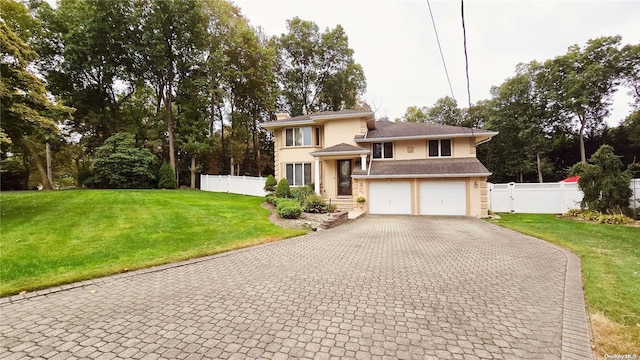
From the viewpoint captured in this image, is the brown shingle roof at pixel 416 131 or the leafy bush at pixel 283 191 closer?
the brown shingle roof at pixel 416 131

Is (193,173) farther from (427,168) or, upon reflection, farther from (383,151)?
(427,168)

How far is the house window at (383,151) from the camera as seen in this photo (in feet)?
58.2

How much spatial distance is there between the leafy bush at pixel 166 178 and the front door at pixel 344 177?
14962mm

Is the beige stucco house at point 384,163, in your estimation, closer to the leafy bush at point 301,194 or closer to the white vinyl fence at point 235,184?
the leafy bush at point 301,194

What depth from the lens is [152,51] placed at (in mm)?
21953

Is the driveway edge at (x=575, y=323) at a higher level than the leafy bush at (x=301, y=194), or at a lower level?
lower

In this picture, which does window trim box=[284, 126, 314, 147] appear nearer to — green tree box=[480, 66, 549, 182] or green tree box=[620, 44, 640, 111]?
green tree box=[480, 66, 549, 182]

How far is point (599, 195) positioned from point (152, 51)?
3147cm

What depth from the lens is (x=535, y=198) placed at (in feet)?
51.7

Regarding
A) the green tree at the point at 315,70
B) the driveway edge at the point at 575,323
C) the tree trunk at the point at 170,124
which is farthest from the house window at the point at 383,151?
the tree trunk at the point at 170,124

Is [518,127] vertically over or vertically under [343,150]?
over

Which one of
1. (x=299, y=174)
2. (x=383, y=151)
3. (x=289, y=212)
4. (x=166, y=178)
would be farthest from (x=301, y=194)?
(x=166, y=178)

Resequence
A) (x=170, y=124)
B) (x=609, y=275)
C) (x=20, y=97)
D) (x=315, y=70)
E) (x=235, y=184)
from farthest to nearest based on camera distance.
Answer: (x=315, y=70) → (x=170, y=124) → (x=235, y=184) → (x=20, y=97) → (x=609, y=275)

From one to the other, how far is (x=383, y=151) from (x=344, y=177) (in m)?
3.18
